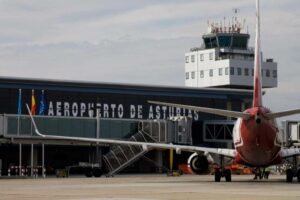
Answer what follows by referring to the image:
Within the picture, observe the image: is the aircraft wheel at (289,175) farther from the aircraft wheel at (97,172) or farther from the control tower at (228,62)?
the control tower at (228,62)

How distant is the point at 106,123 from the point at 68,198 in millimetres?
66605

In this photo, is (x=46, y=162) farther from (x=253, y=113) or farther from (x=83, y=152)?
(x=253, y=113)

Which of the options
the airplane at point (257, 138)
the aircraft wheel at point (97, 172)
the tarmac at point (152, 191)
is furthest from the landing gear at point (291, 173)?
the aircraft wheel at point (97, 172)

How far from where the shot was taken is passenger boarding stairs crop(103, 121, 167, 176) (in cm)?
9370

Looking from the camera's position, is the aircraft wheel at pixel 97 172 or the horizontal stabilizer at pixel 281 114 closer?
the horizontal stabilizer at pixel 281 114

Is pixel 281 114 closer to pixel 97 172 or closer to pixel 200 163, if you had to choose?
pixel 200 163

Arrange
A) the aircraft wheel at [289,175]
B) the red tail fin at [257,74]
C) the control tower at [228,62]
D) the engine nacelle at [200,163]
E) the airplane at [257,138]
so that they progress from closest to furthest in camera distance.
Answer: the airplane at [257,138] < the red tail fin at [257,74] < the aircraft wheel at [289,175] < the engine nacelle at [200,163] < the control tower at [228,62]

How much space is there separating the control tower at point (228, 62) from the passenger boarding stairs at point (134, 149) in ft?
203

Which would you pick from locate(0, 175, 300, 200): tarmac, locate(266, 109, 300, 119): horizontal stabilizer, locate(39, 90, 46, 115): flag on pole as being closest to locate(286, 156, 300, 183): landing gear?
locate(0, 175, 300, 200): tarmac

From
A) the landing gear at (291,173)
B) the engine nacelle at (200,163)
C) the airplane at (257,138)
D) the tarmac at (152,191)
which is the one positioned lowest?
the tarmac at (152,191)

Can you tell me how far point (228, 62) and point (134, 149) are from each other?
7094 cm

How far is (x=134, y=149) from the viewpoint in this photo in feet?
313

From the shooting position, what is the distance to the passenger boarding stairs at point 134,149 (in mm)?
93700

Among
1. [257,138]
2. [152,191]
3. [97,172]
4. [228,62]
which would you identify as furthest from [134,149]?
[228,62]
